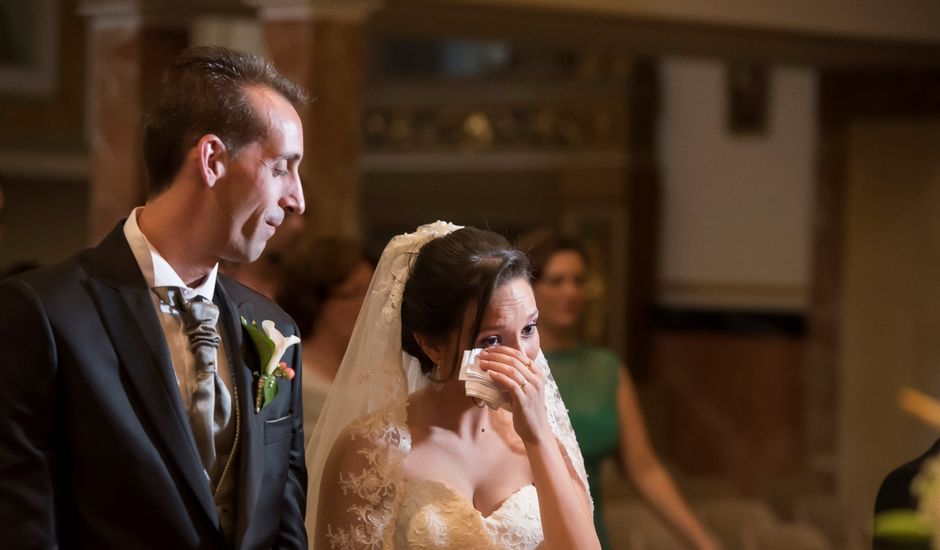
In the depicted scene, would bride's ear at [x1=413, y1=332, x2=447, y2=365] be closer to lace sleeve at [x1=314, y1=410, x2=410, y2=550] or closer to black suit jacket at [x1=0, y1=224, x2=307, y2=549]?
lace sleeve at [x1=314, y1=410, x2=410, y2=550]

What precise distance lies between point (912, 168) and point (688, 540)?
224 inches

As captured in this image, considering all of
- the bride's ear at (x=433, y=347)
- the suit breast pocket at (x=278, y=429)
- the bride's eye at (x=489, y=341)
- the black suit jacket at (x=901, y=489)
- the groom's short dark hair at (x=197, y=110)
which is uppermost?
the groom's short dark hair at (x=197, y=110)

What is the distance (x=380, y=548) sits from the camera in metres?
3.03

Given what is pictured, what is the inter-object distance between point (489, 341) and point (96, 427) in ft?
3.28

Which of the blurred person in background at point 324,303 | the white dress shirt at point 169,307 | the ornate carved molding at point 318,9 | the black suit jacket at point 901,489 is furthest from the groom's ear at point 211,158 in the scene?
the ornate carved molding at point 318,9

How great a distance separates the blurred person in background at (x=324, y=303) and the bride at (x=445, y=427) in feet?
4.47

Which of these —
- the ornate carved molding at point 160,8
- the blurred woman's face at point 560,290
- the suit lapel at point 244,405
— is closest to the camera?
the suit lapel at point 244,405

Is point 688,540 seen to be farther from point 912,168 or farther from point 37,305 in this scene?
point 912,168

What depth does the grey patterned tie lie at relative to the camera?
96.0 inches

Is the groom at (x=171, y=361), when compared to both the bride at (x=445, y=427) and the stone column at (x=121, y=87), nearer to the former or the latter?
the bride at (x=445, y=427)

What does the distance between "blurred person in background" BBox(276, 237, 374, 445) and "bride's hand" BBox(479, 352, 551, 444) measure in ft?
5.98

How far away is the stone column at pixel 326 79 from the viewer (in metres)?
6.54

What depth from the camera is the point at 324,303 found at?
471 cm

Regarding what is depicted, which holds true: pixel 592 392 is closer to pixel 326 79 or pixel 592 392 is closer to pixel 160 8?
pixel 326 79
